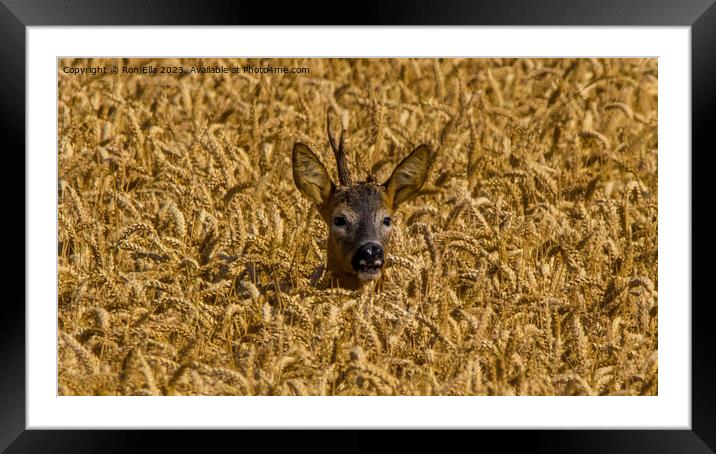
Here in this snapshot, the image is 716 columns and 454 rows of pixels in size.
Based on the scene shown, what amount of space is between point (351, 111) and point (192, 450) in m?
6.28

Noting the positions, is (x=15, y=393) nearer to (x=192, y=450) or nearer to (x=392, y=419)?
(x=192, y=450)

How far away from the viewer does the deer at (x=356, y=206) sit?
34.1 feet

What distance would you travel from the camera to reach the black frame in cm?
824

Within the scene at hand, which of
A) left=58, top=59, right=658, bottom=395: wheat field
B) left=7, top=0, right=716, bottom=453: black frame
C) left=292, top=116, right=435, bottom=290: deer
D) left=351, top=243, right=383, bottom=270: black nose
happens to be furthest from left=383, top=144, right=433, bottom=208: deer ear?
left=7, top=0, right=716, bottom=453: black frame

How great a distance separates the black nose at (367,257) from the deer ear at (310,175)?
59 cm

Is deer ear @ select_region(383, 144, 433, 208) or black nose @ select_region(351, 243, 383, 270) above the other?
deer ear @ select_region(383, 144, 433, 208)

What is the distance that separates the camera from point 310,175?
35.0ft

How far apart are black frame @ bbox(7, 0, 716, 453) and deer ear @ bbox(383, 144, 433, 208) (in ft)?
7.40

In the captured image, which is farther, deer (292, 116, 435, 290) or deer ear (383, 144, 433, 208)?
deer ear (383, 144, 433, 208)

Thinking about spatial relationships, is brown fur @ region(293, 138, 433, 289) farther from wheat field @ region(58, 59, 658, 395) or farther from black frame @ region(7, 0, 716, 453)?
black frame @ region(7, 0, 716, 453)

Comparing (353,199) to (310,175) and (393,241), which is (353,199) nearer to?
(310,175)

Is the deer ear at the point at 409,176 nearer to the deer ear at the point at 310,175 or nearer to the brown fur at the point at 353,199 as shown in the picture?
the brown fur at the point at 353,199
